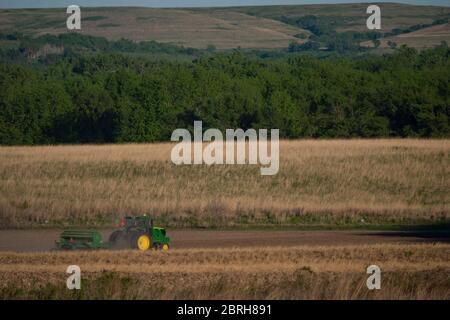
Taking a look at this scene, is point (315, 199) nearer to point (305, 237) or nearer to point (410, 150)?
point (305, 237)

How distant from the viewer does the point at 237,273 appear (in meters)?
20.8

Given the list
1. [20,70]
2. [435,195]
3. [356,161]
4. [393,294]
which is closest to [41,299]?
[393,294]

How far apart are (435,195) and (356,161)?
9076mm

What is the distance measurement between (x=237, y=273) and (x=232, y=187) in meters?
24.4

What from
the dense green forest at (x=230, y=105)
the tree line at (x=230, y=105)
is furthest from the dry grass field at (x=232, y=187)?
the dense green forest at (x=230, y=105)

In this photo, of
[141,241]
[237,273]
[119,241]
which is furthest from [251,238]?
[237,273]

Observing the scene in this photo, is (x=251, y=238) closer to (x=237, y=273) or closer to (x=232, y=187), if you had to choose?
(x=237, y=273)

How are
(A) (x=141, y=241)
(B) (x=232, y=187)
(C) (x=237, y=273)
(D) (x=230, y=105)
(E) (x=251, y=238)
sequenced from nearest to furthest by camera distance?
(C) (x=237, y=273)
(A) (x=141, y=241)
(E) (x=251, y=238)
(B) (x=232, y=187)
(D) (x=230, y=105)

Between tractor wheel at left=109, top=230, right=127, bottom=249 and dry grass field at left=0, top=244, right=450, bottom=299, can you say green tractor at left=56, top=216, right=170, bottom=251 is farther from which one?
dry grass field at left=0, top=244, right=450, bottom=299

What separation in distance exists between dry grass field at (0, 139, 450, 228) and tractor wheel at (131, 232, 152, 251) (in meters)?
9.20

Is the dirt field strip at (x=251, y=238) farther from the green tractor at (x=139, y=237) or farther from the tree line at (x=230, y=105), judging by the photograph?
the tree line at (x=230, y=105)

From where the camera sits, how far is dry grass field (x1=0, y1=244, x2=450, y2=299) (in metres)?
18.6

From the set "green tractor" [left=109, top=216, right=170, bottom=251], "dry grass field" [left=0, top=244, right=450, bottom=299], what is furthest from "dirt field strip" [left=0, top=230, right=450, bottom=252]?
"dry grass field" [left=0, top=244, right=450, bottom=299]

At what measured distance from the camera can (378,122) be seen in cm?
7975
